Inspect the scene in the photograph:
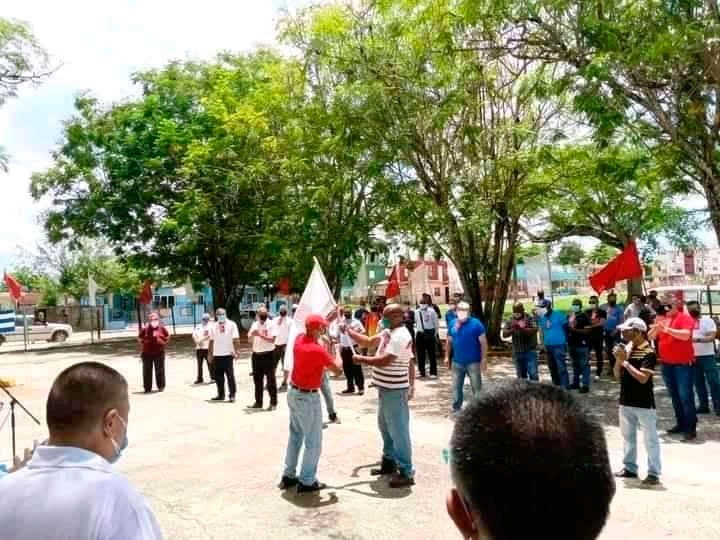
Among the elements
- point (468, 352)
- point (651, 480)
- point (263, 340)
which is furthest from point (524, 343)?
point (651, 480)

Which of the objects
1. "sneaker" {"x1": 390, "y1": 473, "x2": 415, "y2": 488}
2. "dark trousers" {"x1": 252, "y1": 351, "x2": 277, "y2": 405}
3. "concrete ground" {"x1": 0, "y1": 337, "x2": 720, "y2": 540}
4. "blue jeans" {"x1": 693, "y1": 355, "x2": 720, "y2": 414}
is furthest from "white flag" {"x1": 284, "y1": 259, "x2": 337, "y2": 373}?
"blue jeans" {"x1": 693, "y1": 355, "x2": 720, "y2": 414}

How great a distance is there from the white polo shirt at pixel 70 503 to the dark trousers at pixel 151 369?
12777mm

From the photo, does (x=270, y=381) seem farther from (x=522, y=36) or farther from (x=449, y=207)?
(x=522, y=36)

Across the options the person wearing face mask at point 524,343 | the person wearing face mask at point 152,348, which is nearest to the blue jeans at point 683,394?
the person wearing face mask at point 524,343

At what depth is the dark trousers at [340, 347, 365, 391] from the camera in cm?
1303

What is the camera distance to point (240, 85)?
27.6 m

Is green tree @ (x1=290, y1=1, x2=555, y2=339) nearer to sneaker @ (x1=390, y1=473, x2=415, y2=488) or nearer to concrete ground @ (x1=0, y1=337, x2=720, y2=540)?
concrete ground @ (x1=0, y1=337, x2=720, y2=540)

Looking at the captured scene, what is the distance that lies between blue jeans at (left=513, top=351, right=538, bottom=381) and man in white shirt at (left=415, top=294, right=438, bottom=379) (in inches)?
115

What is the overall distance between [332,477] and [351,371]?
236 inches

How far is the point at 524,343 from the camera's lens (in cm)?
1171

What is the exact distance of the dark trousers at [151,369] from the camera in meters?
14.2

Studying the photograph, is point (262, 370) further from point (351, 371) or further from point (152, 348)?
point (152, 348)

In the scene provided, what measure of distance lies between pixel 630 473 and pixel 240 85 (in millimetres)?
24490

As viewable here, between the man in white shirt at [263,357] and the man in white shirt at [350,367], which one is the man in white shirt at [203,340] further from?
the man in white shirt at [350,367]
